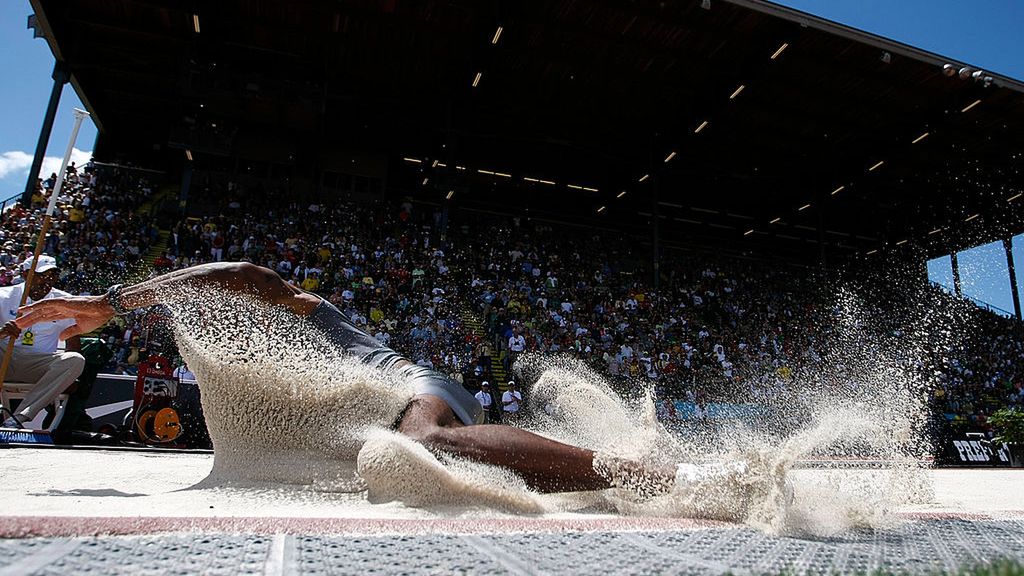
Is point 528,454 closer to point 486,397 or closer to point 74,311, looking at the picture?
point 74,311

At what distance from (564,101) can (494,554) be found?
19.0 meters

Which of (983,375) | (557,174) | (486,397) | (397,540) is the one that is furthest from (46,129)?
(983,375)

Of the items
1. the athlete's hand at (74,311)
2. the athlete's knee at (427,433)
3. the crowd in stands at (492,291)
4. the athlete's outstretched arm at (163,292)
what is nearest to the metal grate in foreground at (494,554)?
the athlete's knee at (427,433)

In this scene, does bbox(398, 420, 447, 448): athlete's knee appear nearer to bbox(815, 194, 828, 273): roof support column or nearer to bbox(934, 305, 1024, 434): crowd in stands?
bbox(934, 305, 1024, 434): crowd in stands

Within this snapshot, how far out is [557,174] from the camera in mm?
24641

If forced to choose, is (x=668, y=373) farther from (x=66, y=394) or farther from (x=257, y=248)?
(x=66, y=394)

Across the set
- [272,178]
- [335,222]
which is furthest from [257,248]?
[272,178]

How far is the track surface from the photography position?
1.50m

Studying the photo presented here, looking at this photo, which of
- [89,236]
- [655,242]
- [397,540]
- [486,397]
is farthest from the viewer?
[655,242]

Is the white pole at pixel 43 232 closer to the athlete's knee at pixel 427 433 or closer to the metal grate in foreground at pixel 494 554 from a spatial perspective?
the athlete's knee at pixel 427 433

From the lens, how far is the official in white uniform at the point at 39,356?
5.04 metres

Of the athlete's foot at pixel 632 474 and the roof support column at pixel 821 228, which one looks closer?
the athlete's foot at pixel 632 474

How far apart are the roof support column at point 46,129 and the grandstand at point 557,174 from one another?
4.9 inches

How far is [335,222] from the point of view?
19.4 meters
